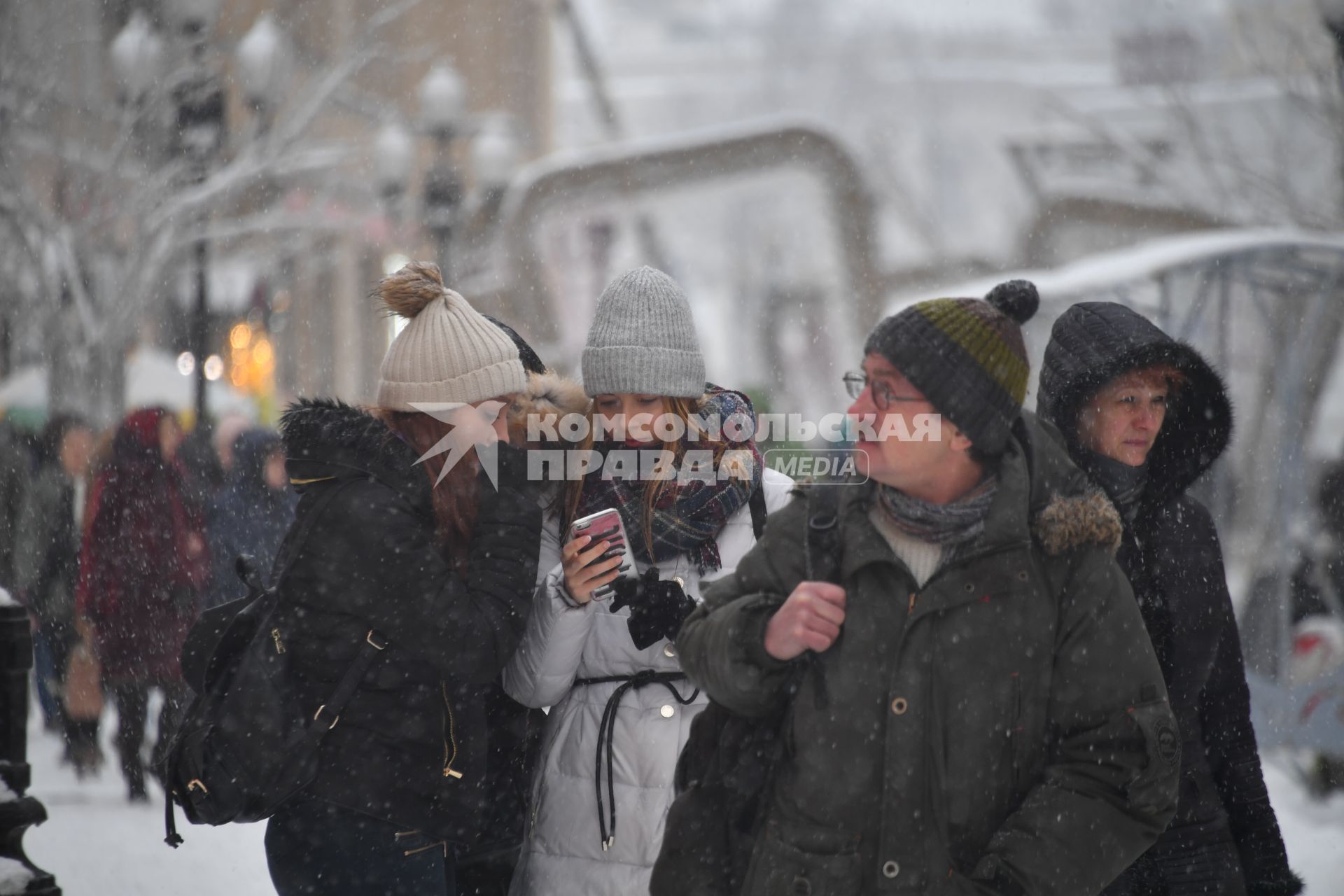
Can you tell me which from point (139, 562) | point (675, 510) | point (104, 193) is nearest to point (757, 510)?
point (675, 510)

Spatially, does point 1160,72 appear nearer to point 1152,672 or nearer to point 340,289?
point 1152,672

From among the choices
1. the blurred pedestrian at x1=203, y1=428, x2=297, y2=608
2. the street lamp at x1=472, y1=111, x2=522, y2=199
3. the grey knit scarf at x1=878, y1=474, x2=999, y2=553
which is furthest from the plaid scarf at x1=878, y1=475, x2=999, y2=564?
the street lamp at x1=472, y1=111, x2=522, y2=199

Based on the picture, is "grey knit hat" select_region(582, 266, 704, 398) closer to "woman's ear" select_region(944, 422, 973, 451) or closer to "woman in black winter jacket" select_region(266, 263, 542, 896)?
"woman in black winter jacket" select_region(266, 263, 542, 896)

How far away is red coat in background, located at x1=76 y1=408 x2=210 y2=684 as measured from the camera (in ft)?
22.2

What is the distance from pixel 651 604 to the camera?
8.90 feet

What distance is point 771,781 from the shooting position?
2.17m

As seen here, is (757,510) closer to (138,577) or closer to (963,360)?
(963,360)

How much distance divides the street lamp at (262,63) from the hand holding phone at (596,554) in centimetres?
970

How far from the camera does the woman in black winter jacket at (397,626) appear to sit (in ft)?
8.79

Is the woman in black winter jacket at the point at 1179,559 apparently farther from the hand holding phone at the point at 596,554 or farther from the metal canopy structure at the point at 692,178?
the metal canopy structure at the point at 692,178

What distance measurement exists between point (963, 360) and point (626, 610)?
1088mm

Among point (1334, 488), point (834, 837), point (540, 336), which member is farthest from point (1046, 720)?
point (540, 336)

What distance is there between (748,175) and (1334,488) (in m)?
7.00

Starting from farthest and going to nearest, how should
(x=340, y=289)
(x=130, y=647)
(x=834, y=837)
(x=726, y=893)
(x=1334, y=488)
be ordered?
1. (x=340, y=289)
2. (x=1334, y=488)
3. (x=130, y=647)
4. (x=726, y=893)
5. (x=834, y=837)
